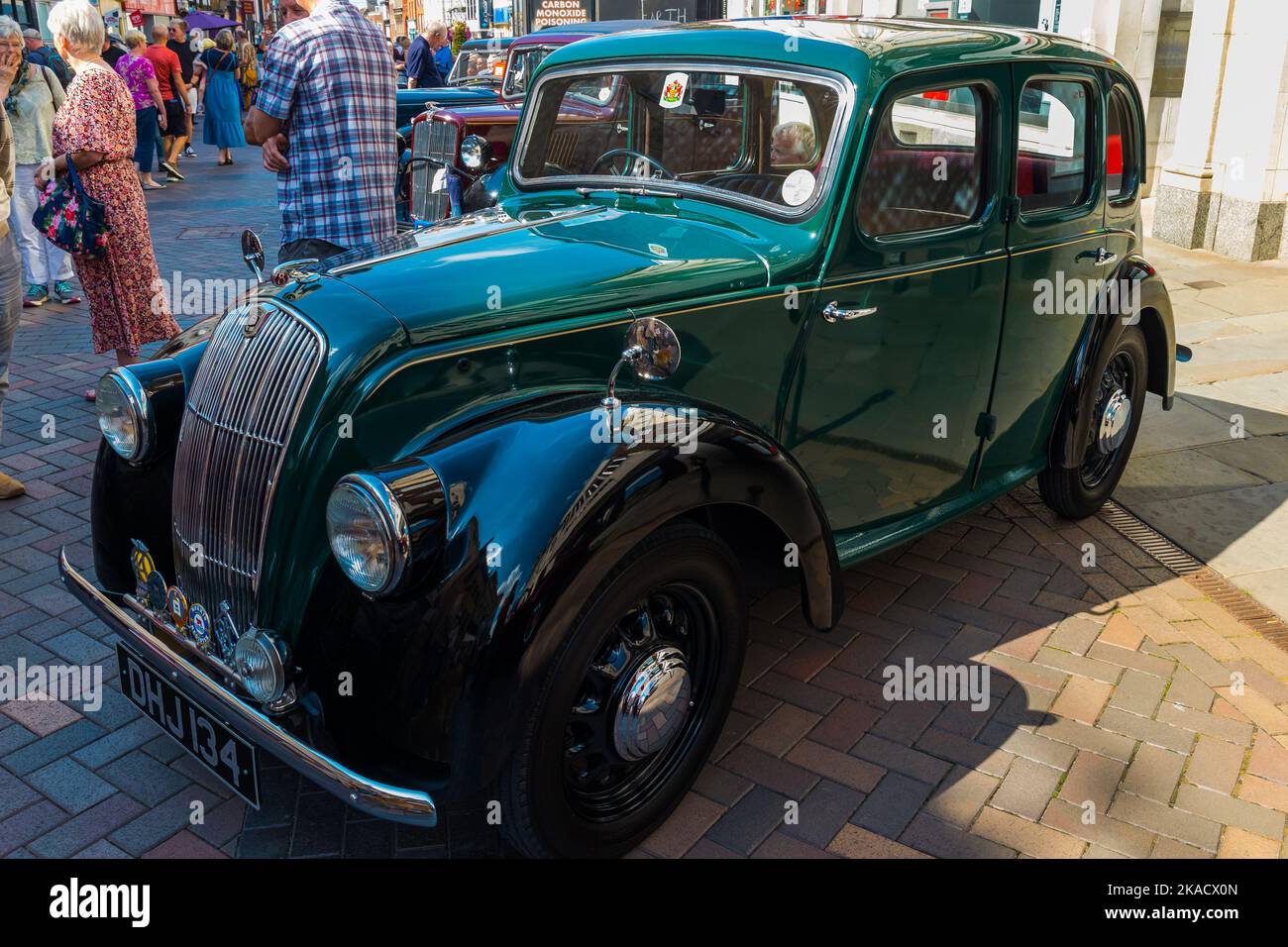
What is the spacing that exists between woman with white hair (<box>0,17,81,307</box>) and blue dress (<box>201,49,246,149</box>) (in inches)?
310

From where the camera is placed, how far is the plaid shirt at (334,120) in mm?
4512

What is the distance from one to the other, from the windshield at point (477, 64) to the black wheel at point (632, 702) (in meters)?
11.2

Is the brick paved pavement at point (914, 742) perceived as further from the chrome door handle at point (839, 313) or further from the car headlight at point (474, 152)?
the car headlight at point (474, 152)

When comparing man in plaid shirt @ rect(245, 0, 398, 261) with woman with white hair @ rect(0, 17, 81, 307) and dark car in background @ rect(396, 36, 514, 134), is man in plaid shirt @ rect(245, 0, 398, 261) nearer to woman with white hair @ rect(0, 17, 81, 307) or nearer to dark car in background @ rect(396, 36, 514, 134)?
woman with white hair @ rect(0, 17, 81, 307)

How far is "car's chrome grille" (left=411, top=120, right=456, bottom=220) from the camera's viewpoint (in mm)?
8500

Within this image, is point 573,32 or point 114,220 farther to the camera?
point 573,32

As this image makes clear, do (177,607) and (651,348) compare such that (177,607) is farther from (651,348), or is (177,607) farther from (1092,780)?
(1092,780)

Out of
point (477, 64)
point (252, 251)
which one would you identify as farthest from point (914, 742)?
point (477, 64)

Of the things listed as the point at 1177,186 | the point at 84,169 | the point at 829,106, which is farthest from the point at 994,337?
the point at 1177,186

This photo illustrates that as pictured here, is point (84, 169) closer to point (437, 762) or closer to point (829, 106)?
point (829, 106)

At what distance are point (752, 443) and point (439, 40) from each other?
519 inches

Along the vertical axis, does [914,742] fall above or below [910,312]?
below

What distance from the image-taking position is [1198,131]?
352 inches

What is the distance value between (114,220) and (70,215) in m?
0.21
